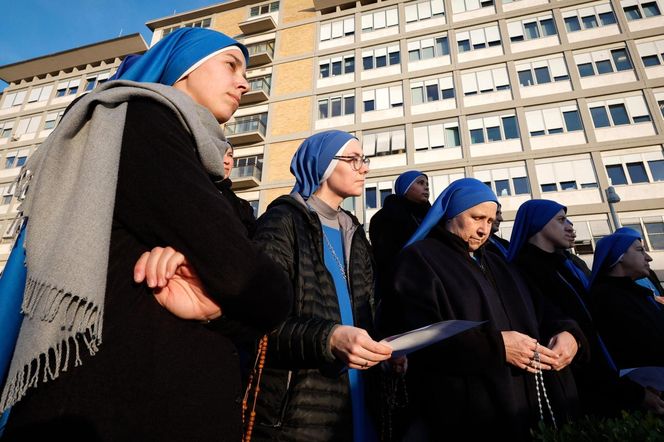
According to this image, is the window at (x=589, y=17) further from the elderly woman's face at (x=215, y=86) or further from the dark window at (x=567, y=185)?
the elderly woman's face at (x=215, y=86)

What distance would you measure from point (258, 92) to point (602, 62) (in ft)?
59.4

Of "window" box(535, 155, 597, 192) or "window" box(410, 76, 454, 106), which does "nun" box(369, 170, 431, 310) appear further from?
"window" box(410, 76, 454, 106)

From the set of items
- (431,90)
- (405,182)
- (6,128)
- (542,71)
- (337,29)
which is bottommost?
(405,182)

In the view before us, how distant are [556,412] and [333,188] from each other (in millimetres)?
1847

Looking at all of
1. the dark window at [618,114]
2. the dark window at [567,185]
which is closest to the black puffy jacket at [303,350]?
the dark window at [567,185]

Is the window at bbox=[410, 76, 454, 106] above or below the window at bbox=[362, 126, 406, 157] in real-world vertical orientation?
above

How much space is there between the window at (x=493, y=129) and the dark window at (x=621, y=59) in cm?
522

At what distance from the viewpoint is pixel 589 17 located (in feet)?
59.6

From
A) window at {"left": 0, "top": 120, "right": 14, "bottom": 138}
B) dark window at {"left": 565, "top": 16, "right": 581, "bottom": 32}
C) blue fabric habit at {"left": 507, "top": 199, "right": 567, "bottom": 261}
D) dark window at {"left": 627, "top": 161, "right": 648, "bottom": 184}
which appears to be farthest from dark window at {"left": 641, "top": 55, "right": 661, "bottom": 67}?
window at {"left": 0, "top": 120, "right": 14, "bottom": 138}

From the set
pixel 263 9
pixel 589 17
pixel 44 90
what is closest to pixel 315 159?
pixel 589 17

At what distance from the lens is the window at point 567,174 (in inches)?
635

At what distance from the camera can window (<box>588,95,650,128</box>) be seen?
16.3 meters

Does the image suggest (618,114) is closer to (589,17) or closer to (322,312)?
(589,17)

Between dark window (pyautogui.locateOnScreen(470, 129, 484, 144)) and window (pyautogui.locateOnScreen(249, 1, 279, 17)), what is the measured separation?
1677 centimetres
